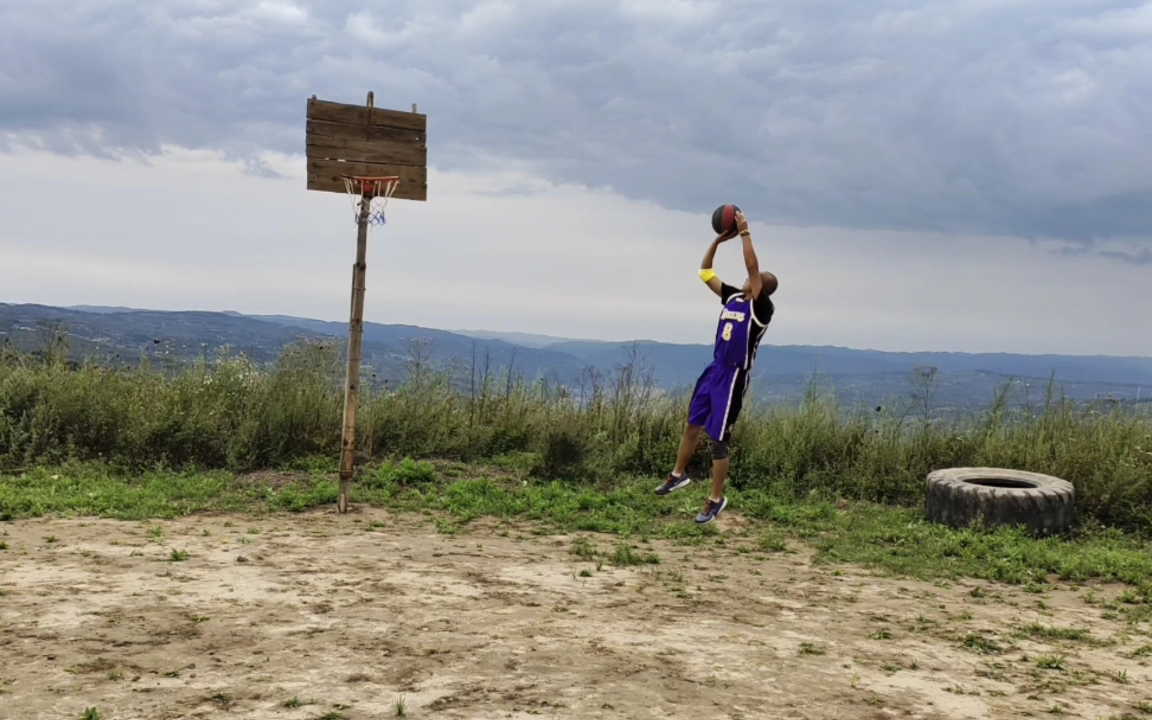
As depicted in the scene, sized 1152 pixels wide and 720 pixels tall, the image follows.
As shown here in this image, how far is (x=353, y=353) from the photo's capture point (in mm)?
8023

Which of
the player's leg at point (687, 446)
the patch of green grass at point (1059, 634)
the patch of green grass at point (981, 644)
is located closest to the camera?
the patch of green grass at point (981, 644)

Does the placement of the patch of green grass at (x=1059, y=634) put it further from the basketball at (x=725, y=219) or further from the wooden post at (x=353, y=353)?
the wooden post at (x=353, y=353)

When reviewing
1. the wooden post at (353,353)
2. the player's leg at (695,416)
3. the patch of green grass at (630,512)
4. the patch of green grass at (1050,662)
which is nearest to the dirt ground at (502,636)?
the patch of green grass at (1050,662)

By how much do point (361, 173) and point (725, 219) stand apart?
3.46m

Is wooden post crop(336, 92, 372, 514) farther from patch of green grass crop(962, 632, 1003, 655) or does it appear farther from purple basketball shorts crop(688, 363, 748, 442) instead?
patch of green grass crop(962, 632, 1003, 655)

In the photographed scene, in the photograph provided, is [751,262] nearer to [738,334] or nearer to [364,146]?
[738,334]

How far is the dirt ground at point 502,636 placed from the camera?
3445 mm

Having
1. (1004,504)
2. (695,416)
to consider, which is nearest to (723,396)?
(695,416)

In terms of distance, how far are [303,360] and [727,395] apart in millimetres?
6111

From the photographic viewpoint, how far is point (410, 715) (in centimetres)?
324

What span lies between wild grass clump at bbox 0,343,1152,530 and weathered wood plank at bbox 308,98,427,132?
3443 millimetres

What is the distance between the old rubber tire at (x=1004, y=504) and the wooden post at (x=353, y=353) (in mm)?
5448

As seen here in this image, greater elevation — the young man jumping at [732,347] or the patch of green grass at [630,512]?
the young man jumping at [732,347]

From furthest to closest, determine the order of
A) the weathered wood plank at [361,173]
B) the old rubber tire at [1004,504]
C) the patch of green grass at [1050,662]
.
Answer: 1. the weathered wood plank at [361,173]
2. the old rubber tire at [1004,504]
3. the patch of green grass at [1050,662]
